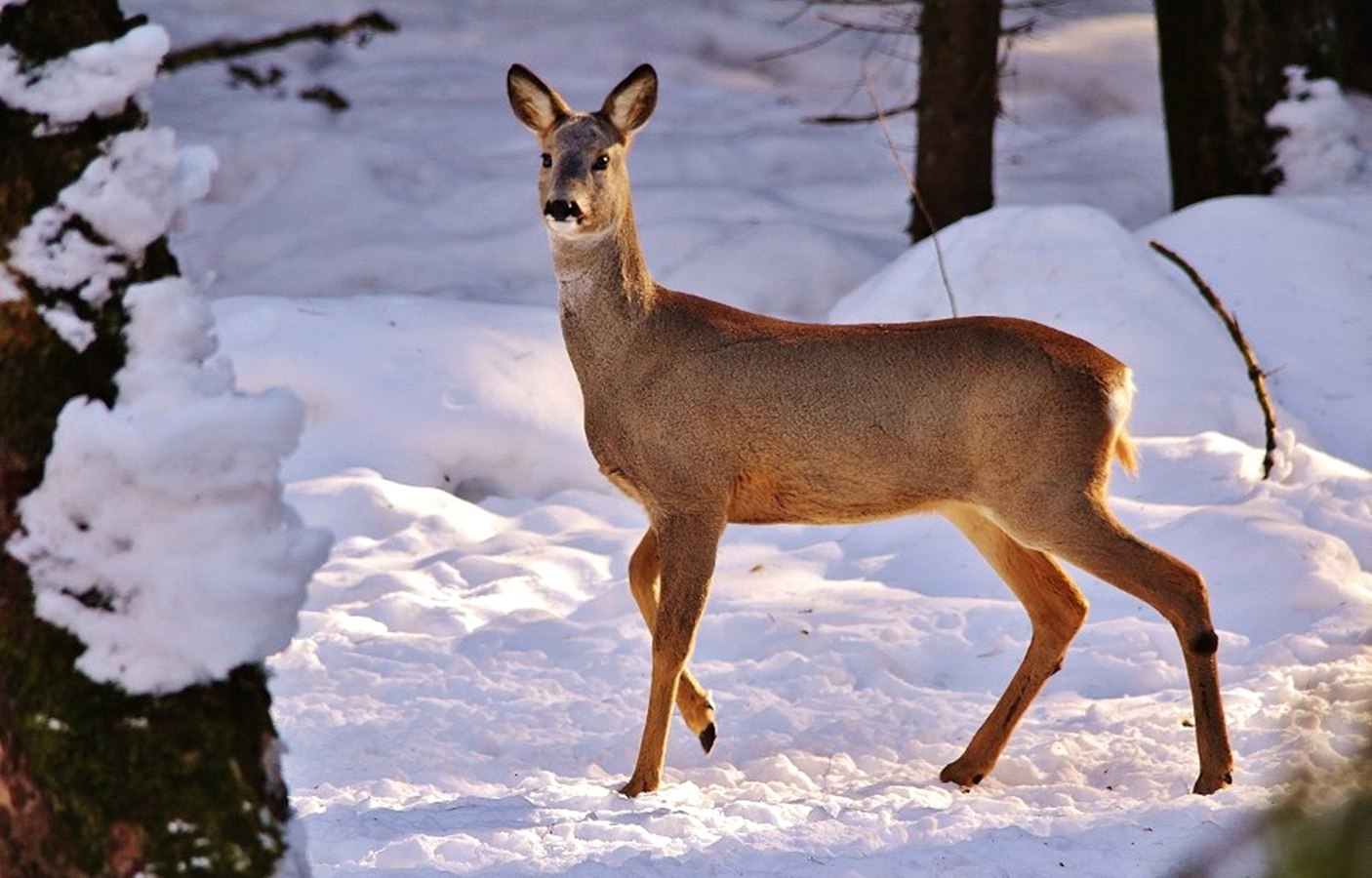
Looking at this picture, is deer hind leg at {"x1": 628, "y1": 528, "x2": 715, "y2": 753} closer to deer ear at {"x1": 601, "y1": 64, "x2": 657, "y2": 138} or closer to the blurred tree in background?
deer ear at {"x1": 601, "y1": 64, "x2": 657, "y2": 138}

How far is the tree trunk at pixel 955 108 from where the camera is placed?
11031 millimetres

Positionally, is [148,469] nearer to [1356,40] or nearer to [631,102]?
[631,102]

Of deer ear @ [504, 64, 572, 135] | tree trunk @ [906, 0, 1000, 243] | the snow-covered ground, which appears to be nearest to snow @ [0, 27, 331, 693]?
the snow-covered ground

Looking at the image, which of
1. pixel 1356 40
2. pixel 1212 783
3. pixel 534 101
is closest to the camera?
pixel 1212 783

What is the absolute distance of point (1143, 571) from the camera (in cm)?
546

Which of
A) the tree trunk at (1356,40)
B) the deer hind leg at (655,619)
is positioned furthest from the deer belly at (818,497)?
the tree trunk at (1356,40)

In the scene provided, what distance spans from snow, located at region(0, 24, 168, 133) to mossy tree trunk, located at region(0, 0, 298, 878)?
28mm

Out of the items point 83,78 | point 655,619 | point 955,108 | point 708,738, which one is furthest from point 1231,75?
point 83,78

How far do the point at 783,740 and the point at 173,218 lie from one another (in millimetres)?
3093

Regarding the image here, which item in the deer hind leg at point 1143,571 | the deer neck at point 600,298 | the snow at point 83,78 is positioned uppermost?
the snow at point 83,78

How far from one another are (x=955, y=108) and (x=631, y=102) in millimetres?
5551

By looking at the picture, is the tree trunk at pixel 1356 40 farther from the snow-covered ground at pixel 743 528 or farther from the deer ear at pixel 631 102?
the deer ear at pixel 631 102

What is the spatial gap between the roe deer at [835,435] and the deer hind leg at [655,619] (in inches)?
0.4

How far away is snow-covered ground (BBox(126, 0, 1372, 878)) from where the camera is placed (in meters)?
5.23
